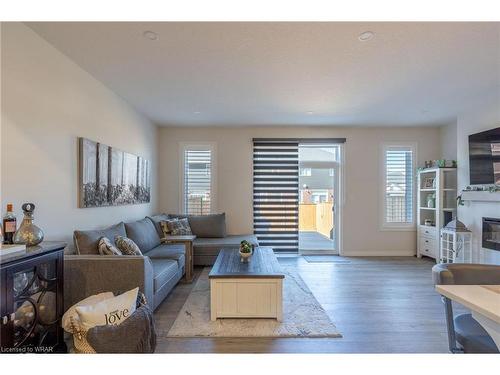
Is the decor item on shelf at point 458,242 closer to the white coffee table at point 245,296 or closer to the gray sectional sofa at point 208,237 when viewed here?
the gray sectional sofa at point 208,237

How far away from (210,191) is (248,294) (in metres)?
3.31

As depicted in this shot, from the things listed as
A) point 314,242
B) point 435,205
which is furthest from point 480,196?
point 314,242

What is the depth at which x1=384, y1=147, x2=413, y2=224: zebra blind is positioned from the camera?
5809 mm

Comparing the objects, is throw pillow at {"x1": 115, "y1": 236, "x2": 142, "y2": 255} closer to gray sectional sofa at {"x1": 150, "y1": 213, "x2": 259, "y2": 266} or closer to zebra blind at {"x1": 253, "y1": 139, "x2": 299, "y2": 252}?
gray sectional sofa at {"x1": 150, "y1": 213, "x2": 259, "y2": 266}

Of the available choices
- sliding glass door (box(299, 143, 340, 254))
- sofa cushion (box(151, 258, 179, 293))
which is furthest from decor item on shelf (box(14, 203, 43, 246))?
sliding glass door (box(299, 143, 340, 254))

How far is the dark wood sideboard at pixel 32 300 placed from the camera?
5.28 ft

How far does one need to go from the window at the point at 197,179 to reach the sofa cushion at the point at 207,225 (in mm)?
470

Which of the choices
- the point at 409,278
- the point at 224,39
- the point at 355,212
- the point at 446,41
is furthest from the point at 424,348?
the point at 355,212

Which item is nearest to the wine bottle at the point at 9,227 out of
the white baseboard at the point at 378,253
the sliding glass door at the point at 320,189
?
the sliding glass door at the point at 320,189

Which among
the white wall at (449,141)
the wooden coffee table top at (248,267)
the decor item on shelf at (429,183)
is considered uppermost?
the white wall at (449,141)

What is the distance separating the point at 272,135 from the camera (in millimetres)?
5758

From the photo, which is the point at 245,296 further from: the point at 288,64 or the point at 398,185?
the point at 398,185

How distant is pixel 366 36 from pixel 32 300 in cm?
332
